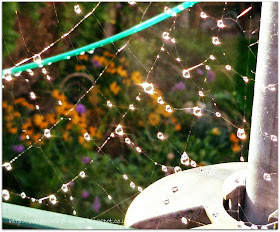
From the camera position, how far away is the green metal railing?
0.74 meters

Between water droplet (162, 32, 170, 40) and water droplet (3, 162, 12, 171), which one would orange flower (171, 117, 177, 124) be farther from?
water droplet (3, 162, 12, 171)

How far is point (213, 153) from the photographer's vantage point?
2.45m

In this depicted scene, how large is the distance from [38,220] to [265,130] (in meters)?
0.60

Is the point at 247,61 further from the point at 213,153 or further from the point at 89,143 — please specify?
the point at 89,143

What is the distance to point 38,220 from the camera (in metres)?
0.75

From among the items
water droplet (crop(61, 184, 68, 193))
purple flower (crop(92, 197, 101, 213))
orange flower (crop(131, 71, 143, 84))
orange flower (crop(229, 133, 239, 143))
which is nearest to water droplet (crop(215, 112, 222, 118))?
orange flower (crop(229, 133, 239, 143))

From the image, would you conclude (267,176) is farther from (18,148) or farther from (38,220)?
(18,148)

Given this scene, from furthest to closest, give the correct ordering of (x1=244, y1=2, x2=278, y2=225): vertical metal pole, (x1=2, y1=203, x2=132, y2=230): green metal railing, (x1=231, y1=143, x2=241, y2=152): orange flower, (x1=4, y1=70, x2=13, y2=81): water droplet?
(x1=231, y1=143, x2=241, y2=152): orange flower < (x1=4, y1=70, x2=13, y2=81): water droplet < (x1=244, y1=2, x2=278, y2=225): vertical metal pole < (x1=2, y1=203, x2=132, y2=230): green metal railing

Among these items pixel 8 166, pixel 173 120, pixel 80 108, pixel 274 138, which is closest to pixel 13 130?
pixel 8 166

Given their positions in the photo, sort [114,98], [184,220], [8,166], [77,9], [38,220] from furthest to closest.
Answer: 1. [114,98]
2. [8,166]
3. [77,9]
4. [184,220]
5. [38,220]

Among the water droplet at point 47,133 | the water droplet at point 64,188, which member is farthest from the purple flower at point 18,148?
the water droplet at point 64,188

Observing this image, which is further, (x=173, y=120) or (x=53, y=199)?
(x=173, y=120)

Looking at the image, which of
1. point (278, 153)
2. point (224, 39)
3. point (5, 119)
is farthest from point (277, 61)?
point (5, 119)

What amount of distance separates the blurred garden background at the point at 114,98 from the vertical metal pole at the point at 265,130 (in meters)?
1.30
